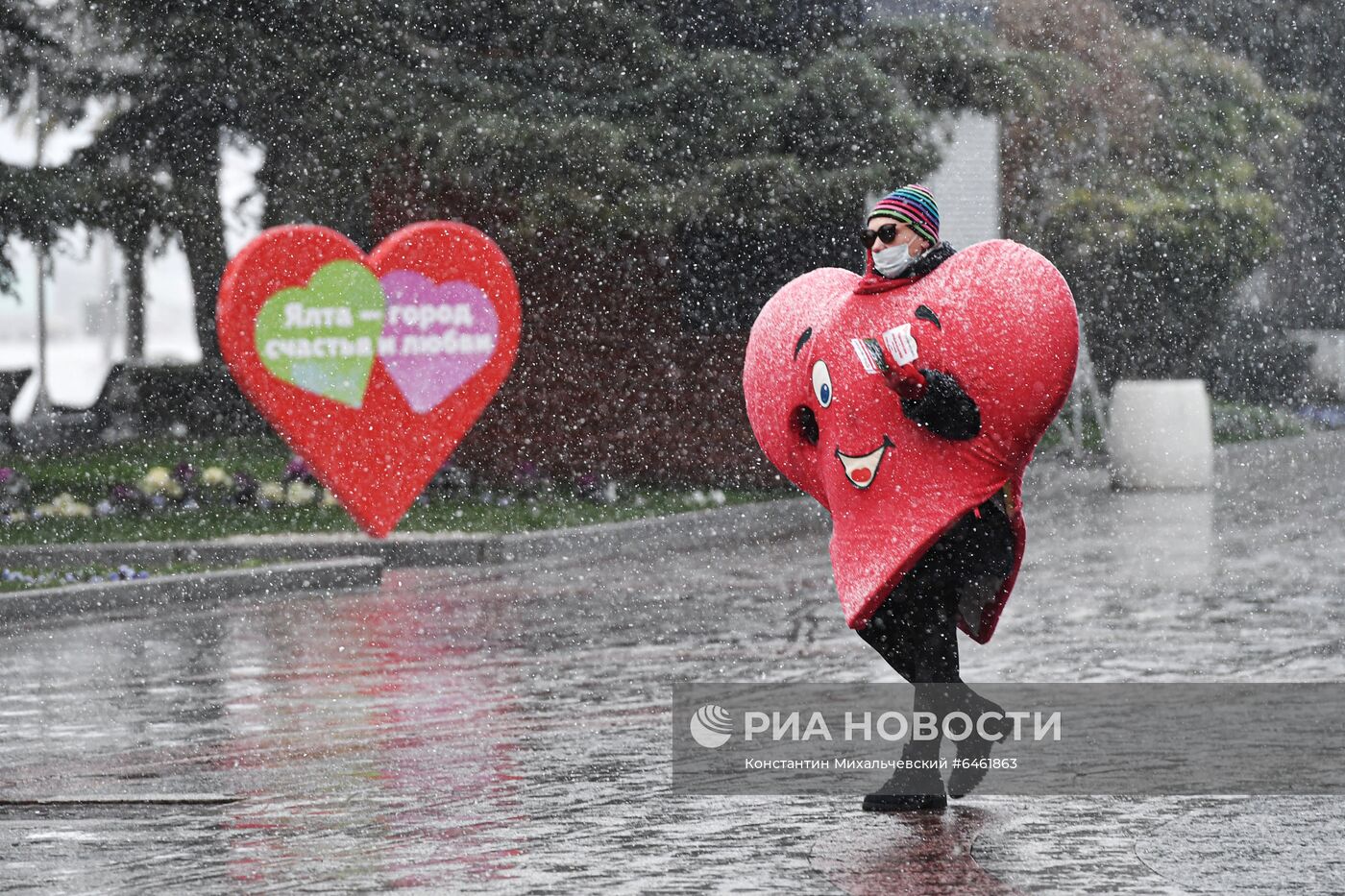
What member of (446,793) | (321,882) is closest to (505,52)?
(446,793)

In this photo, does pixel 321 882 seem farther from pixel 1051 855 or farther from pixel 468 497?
pixel 468 497

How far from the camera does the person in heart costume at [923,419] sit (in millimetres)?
6281

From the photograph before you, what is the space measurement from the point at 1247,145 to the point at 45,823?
30.2 m

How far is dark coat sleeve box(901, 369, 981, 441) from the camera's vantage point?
6.22 m

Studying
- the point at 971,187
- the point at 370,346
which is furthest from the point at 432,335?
the point at 971,187

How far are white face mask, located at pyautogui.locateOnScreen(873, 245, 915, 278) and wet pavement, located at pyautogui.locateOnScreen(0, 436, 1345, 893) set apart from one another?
1524 millimetres

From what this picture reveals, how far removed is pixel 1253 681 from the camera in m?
9.45

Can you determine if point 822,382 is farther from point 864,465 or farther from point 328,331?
point 328,331

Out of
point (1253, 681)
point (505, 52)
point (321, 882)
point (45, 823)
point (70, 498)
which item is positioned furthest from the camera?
point (505, 52)

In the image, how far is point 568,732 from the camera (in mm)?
8289

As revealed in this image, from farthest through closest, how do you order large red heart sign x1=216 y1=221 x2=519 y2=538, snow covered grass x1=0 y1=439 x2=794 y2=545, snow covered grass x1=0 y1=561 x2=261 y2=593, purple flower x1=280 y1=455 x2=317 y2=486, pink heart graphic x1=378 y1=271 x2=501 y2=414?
purple flower x1=280 y1=455 x2=317 y2=486 → snow covered grass x1=0 y1=439 x2=794 y2=545 → pink heart graphic x1=378 y1=271 x2=501 y2=414 → large red heart sign x1=216 y1=221 x2=519 y2=538 → snow covered grass x1=0 y1=561 x2=261 y2=593

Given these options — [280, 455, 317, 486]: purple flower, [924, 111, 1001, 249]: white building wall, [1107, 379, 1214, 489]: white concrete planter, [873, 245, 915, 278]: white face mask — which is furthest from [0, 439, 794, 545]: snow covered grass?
[873, 245, 915, 278]: white face mask

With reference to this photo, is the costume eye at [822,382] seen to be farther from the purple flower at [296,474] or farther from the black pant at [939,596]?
the purple flower at [296,474]

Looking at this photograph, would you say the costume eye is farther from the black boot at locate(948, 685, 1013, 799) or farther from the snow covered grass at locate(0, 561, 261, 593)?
the snow covered grass at locate(0, 561, 261, 593)
